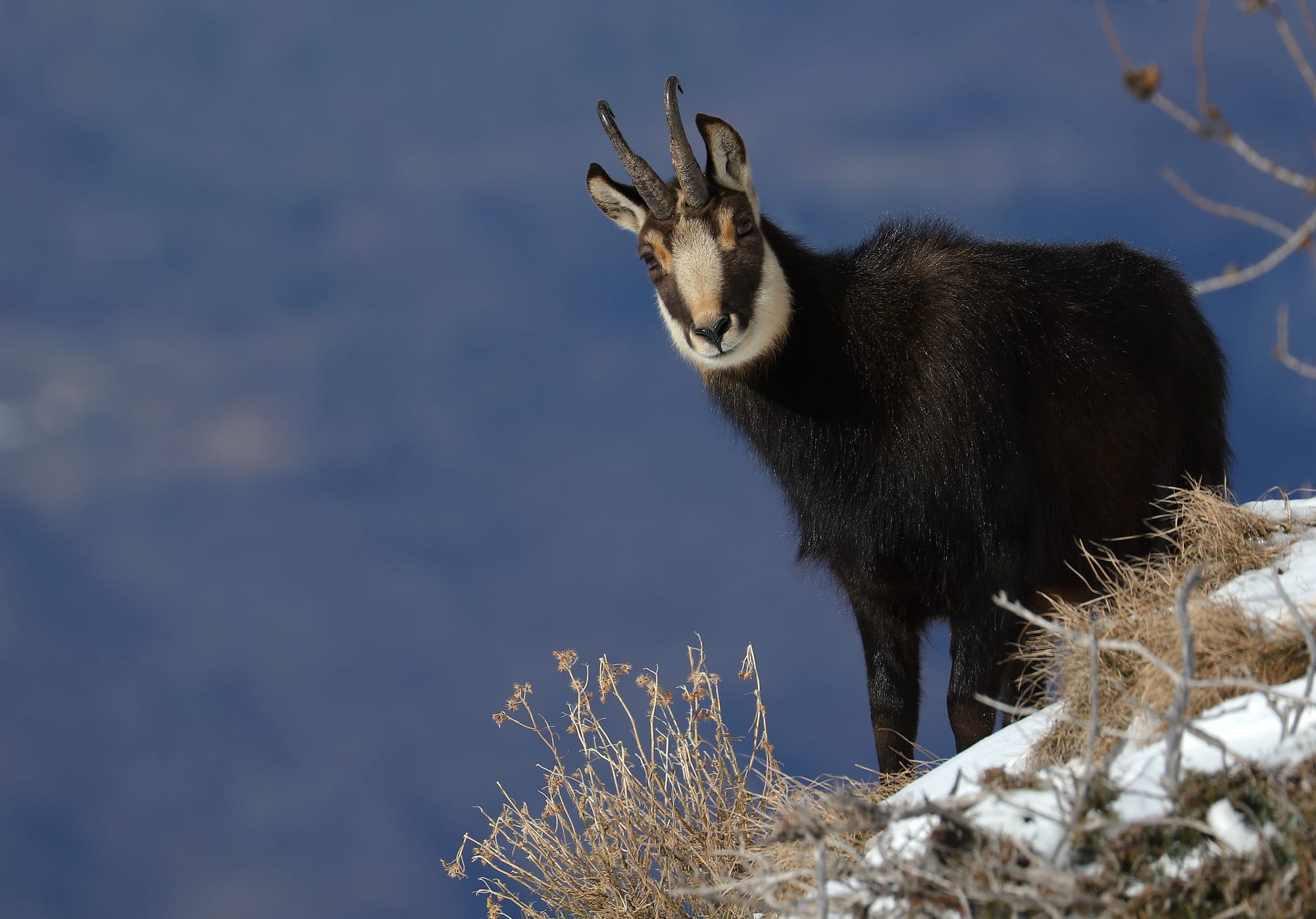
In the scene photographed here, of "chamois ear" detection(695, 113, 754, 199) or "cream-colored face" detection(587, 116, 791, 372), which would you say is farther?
"chamois ear" detection(695, 113, 754, 199)

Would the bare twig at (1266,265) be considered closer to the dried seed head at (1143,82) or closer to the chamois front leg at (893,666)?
the dried seed head at (1143,82)

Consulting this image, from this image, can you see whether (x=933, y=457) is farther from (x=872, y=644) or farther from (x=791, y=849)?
(x=791, y=849)

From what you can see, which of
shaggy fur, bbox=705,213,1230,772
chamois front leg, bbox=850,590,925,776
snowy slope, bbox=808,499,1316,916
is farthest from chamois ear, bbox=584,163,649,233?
snowy slope, bbox=808,499,1316,916

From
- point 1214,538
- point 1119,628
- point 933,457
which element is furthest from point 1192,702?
point 933,457

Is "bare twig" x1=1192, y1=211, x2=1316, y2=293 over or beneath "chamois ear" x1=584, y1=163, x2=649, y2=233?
beneath

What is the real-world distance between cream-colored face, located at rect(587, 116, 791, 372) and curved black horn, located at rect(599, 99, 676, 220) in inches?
1.4

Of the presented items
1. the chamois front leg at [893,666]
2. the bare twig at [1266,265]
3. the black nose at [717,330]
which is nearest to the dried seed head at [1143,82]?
the bare twig at [1266,265]

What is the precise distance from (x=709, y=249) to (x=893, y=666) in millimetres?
1844

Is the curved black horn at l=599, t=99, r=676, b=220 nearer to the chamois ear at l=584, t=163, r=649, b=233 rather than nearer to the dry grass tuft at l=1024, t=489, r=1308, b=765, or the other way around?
the chamois ear at l=584, t=163, r=649, b=233

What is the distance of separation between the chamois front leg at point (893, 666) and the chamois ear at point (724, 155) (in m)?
1.73

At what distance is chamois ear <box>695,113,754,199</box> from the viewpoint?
5191 millimetres

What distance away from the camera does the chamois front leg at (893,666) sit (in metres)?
5.36

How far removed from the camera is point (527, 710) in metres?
5.27

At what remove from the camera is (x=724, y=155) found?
525 cm
